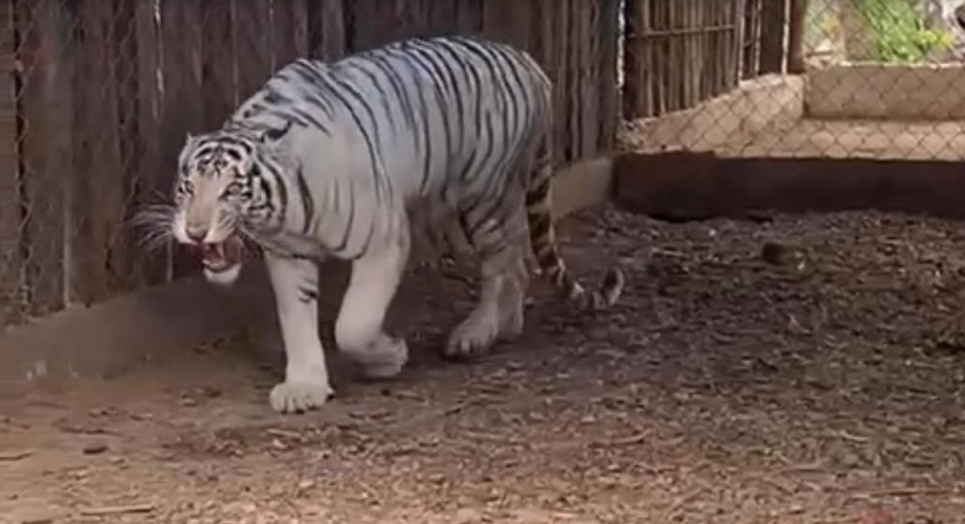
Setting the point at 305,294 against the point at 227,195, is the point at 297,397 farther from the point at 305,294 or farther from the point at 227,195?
the point at 227,195

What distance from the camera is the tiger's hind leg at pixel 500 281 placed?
4.76m

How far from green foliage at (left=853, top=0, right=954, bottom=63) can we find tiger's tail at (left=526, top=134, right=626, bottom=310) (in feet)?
22.6

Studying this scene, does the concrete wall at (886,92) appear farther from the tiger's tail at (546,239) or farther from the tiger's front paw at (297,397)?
the tiger's front paw at (297,397)

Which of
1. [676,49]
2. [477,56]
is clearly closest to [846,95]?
[676,49]

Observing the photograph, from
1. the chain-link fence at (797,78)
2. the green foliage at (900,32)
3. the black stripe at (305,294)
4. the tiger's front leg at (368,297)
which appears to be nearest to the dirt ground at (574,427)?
the tiger's front leg at (368,297)

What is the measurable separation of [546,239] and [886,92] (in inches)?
228

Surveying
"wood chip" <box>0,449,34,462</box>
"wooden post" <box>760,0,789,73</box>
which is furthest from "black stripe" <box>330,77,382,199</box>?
"wooden post" <box>760,0,789,73</box>

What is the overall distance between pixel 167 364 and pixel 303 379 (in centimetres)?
54

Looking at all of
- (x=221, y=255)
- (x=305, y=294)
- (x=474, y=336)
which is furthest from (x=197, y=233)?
(x=474, y=336)

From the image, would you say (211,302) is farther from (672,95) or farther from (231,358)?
(672,95)

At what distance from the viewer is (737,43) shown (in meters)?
9.29

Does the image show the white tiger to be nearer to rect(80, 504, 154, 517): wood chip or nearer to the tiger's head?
the tiger's head

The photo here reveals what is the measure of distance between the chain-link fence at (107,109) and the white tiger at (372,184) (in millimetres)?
177

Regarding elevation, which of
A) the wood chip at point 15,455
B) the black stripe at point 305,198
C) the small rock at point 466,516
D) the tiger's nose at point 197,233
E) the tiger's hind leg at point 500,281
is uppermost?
the black stripe at point 305,198
